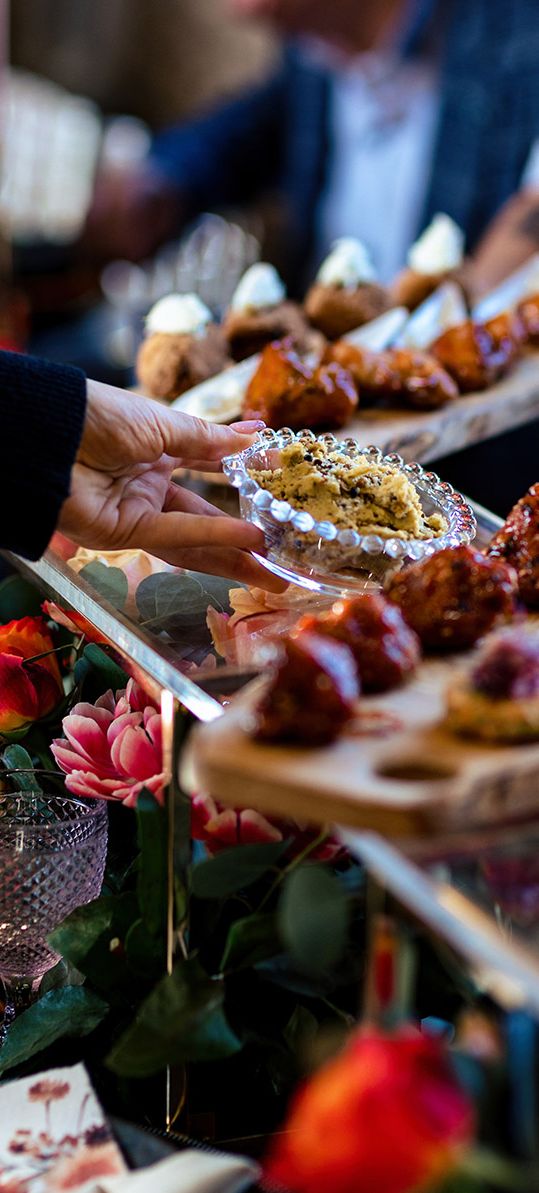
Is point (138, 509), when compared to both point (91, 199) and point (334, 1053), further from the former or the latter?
point (91, 199)

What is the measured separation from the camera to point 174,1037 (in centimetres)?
91

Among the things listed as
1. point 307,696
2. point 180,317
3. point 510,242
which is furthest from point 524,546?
point 510,242

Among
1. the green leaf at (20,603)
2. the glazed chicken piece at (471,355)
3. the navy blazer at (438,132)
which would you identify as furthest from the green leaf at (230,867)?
the navy blazer at (438,132)

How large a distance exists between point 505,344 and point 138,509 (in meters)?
0.81

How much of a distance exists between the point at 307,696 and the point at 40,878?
436 millimetres

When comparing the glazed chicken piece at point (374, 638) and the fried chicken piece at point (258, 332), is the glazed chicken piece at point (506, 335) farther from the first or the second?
the glazed chicken piece at point (374, 638)

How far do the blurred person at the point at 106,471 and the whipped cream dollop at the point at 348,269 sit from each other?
792mm

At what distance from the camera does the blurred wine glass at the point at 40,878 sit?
1.08 metres

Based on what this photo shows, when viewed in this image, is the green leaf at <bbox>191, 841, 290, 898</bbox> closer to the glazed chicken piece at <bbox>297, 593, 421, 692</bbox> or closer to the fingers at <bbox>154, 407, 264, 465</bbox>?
the glazed chicken piece at <bbox>297, 593, 421, 692</bbox>

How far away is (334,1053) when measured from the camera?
653mm

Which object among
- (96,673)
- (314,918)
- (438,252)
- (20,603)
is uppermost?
(314,918)

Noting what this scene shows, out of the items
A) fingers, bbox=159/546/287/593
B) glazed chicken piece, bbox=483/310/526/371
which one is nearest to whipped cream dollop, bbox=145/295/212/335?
glazed chicken piece, bbox=483/310/526/371

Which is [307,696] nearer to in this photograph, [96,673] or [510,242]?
[96,673]

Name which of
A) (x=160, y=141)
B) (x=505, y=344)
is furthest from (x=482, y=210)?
(x=505, y=344)
